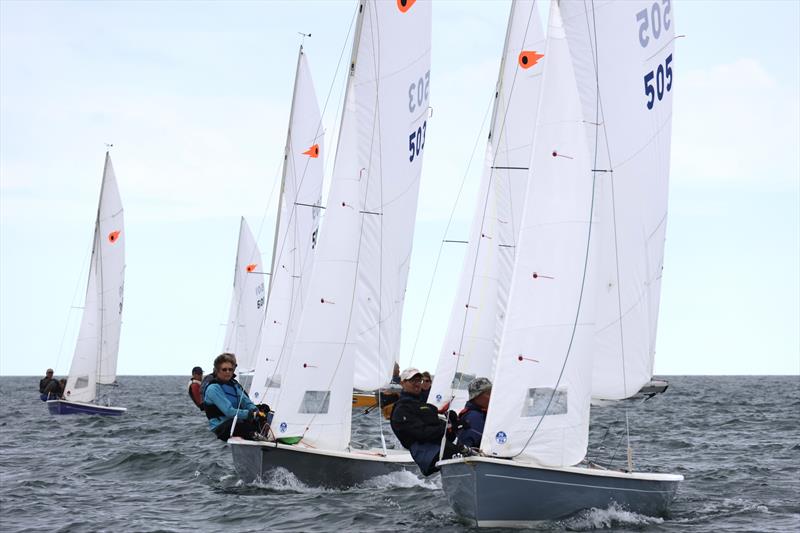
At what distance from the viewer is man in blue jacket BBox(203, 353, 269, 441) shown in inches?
544

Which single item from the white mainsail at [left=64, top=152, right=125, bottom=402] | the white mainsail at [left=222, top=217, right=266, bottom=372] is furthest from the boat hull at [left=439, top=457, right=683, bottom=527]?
the white mainsail at [left=222, top=217, right=266, bottom=372]

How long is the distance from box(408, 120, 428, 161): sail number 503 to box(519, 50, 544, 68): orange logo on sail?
1.81m

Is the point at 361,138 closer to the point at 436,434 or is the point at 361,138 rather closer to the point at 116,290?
Answer: the point at 436,434

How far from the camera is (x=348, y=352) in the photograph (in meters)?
14.2

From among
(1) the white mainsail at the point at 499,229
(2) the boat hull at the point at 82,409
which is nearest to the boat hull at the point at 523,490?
(1) the white mainsail at the point at 499,229

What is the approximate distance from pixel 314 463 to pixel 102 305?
2021cm

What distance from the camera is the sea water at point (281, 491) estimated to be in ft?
36.7

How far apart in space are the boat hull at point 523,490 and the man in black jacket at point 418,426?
0.95 metres

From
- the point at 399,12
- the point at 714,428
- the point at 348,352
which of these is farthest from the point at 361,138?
the point at 714,428

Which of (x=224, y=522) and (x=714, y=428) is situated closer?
(x=224, y=522)

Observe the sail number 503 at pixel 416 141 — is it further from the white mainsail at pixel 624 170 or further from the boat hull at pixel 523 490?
the boat hull at pixel 523 490

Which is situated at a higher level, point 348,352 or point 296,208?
point 296,208

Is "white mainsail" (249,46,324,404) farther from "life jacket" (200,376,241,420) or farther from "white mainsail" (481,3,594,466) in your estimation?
"white mainsail" (481,3,594,466)

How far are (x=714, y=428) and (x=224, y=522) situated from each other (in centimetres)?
1652
